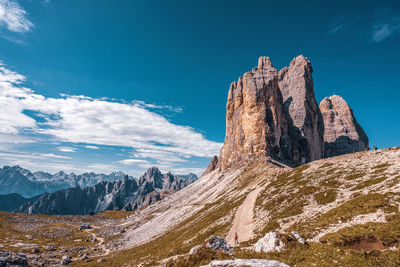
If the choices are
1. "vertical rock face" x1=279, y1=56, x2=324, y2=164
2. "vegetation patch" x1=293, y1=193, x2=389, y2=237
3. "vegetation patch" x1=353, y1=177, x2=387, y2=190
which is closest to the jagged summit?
"vertical rock face" x1=279, y1=56, x2=324, y2=164

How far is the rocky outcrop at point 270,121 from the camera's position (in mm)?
129625

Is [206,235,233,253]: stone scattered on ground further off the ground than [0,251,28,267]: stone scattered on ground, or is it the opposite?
[206,235,233,253]: stone scattered on ground

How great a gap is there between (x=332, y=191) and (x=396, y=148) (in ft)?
84.7

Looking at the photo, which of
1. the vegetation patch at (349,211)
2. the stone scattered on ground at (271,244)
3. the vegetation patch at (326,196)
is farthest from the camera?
the vegetation patch at (326,196)

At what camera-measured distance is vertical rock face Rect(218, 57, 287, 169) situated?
128 m

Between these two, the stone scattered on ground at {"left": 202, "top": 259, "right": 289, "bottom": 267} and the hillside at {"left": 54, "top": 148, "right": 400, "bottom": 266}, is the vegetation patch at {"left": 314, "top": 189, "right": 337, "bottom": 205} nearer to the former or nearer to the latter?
the hillside at {"left": 54, "top": 148, "right": 400, "bottom": 266}

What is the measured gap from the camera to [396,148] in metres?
46.7

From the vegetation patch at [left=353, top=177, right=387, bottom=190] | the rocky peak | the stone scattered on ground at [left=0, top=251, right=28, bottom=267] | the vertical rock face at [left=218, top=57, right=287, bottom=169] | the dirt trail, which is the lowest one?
the stone scattered on ground at [left=0, top=251, right=28, bottom=267]

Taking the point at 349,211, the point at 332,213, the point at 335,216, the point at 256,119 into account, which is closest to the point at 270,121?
the point at 256,119

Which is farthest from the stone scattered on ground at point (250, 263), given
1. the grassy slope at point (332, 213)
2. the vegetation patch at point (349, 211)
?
the vegetation patch at point (349, 211)

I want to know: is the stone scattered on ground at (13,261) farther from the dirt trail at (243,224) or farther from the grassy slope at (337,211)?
the dirt trail at (243,224)

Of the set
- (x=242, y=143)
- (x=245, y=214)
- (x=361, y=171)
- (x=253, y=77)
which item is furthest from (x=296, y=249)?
(x=253, y=77)

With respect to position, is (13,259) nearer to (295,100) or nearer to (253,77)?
(253,77)

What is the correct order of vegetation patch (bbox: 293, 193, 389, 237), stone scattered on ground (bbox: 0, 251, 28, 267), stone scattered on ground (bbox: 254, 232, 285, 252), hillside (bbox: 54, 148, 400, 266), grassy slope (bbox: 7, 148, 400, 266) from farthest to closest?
1. stone scattered on ground (bbox: 0, 251, 28, 267)
2. vegetation patch (bbox: 293, 193, 389, 237)
3. stone scattered on ground (bbox: 254, 232, 285, 252)
4. hillside (bbox: 54, 148, 400, 266)
5. grassy slope (bbox: 7, 148, 400, 266)
